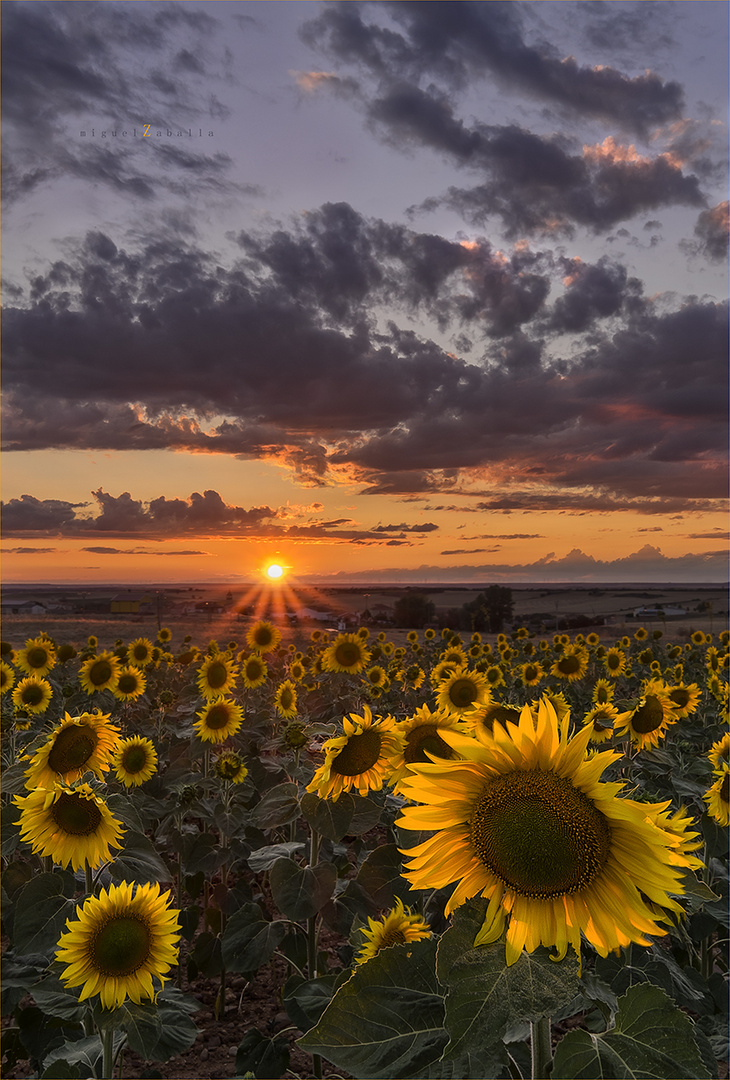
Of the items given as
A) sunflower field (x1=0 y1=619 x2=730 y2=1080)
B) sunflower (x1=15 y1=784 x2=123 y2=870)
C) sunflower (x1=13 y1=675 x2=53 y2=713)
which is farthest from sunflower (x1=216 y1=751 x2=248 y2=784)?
sunflower (x1=13 y1=675 x2=53 y2=713)

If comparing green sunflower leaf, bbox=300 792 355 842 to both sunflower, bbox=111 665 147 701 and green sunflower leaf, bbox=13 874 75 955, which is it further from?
sunflower, bbox=111 665 147 701

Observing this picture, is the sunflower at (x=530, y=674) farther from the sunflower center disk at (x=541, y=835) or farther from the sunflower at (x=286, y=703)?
the sunflower center disk at (x=541, y=835)

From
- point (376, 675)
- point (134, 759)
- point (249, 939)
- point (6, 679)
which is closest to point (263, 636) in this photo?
point (376, 675)

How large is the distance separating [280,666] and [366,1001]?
409 inches

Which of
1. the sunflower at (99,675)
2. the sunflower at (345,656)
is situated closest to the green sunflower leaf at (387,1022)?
the sunflower at (99,675)

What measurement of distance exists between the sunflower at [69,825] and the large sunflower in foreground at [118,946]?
1.15 feet

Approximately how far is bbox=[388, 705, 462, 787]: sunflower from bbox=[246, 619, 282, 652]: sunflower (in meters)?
8.55

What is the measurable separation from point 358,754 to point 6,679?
812cm

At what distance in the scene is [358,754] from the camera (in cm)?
345

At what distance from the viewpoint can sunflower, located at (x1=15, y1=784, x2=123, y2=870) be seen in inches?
140

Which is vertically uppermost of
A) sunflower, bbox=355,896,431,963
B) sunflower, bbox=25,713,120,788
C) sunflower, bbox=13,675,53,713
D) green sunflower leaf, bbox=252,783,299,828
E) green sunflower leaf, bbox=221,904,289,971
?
sunflower, bbox=25,713,120,788

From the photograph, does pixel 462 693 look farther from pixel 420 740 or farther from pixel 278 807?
pixel 420 740

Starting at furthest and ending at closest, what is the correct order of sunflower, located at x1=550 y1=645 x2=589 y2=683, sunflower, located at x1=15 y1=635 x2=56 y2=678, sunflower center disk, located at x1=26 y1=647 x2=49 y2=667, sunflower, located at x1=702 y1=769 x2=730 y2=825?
sunflower, located at x1=550 y1=645 x2=589 y2=683
sunflower center disk, located at x1=26 y1=647 x2=49 y2=667
sunflower, located at x1=15 y1=635 x2=56 y2=678
sunflower, located at x1=702 y1=769 x2=730 y2=825

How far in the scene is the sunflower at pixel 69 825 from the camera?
3.56m
